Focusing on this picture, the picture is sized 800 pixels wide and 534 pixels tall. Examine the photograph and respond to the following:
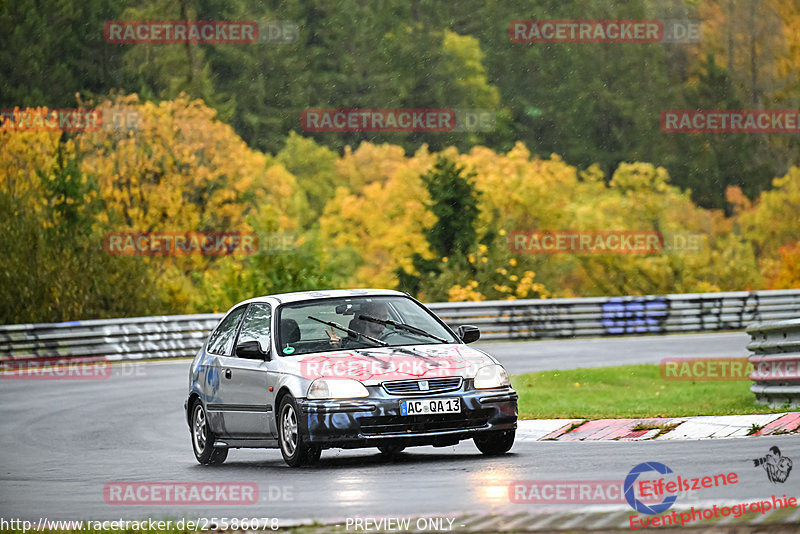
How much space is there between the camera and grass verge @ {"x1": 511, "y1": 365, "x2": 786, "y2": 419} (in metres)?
16.0

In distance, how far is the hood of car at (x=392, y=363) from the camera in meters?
12.0

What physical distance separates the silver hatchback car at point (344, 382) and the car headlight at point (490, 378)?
0.04ft

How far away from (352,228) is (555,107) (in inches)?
770

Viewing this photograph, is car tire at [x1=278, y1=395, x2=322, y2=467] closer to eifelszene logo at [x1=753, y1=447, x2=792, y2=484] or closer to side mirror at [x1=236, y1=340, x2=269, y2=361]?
side mirror at [x1=236, y1=340, x2=269, y2=361]

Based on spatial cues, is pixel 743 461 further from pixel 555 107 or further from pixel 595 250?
pixel 555 107

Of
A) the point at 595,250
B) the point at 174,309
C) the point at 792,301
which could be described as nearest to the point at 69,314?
the point at 174,309

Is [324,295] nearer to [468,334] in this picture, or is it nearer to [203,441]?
[468,334]

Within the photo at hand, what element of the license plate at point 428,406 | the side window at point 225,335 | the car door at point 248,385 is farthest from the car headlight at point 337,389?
the side window at point 225,335

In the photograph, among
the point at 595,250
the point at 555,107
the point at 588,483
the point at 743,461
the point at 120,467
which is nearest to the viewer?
the point at 588,483

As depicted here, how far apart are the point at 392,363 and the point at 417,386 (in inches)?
11.7

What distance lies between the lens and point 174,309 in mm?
39969

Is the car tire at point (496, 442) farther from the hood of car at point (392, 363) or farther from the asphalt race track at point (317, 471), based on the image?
the hood of car at point (392, 363)

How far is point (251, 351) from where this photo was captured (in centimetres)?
1257

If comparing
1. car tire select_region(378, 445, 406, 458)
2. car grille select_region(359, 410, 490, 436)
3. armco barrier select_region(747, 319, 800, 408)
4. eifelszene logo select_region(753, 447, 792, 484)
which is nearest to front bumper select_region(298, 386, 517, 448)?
car grille select_region(359, 410, 490, 436)
